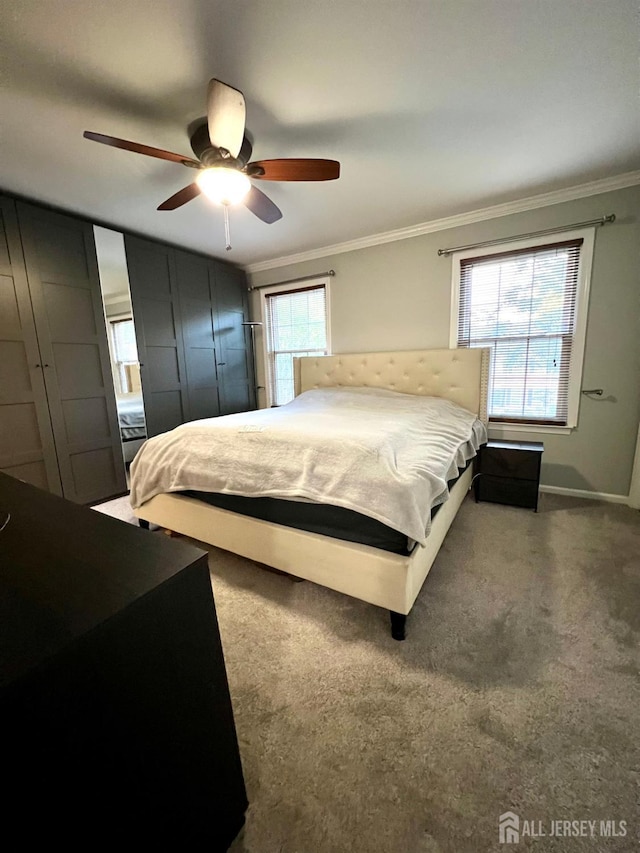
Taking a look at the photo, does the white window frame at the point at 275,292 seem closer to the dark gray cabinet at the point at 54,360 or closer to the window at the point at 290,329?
the window at the point at 290,329

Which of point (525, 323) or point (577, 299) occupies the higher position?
point (577, 299)

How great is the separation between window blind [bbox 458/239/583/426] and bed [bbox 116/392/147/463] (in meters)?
3.18

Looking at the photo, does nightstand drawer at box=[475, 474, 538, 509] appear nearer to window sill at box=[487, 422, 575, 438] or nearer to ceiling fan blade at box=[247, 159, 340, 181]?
window sill at box=[487, 422, 575, 438]

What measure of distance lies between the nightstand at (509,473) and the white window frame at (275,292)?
205cm

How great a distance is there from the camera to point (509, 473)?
268 cm

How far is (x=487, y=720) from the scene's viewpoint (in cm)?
112

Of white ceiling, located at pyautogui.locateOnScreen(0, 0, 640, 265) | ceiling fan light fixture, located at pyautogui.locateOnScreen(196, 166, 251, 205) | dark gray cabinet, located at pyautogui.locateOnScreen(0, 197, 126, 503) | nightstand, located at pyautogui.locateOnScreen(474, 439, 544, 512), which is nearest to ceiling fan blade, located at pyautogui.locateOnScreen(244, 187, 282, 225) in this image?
ceiling fan light fixture, located at pyautogui.locateOnScreen(196, 166, 251, 205)

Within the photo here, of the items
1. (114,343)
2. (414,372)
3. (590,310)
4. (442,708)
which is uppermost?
(590,310)

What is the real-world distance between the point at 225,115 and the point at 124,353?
223cm

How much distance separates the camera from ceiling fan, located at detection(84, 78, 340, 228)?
4.82 feet

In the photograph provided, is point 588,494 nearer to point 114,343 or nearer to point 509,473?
point 509,473

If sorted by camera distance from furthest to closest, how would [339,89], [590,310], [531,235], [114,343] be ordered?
[114,343]
[531,235]
[590,310]
[339,89]

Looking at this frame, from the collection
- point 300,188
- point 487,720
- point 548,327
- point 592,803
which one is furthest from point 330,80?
point 592,803

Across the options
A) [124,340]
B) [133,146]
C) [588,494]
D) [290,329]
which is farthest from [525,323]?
[124,340]
